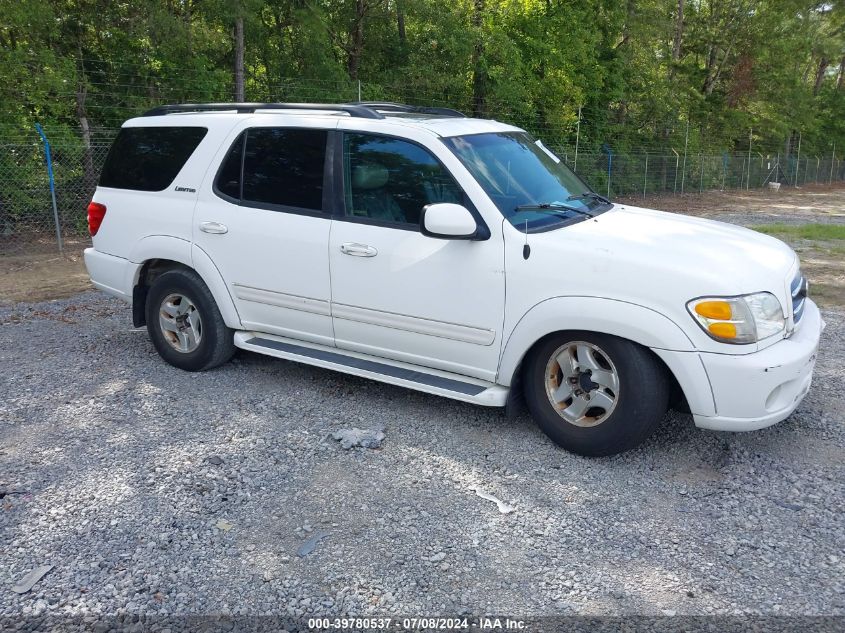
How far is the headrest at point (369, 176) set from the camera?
4.82 meters

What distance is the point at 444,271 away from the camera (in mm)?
4480

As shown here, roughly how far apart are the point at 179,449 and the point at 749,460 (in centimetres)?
333

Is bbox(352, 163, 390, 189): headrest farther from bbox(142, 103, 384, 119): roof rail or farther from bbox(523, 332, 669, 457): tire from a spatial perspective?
bbox(523, 332, 669, 457): tire

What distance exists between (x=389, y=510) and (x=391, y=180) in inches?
83.2

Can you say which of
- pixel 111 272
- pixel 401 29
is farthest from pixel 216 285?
pixel 401 29

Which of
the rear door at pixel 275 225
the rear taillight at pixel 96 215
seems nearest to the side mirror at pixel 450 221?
the rear door at pixel 275 225

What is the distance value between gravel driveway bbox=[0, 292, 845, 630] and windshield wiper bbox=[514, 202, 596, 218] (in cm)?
136

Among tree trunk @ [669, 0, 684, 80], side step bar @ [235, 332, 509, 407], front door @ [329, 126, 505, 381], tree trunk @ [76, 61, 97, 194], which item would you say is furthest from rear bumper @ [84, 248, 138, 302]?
tree trunk @ [669, 0, 684, 80]

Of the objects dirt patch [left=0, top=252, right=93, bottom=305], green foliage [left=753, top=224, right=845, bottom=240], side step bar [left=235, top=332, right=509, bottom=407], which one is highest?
side step bar [left=235, top=332, right=509, bottom=407]

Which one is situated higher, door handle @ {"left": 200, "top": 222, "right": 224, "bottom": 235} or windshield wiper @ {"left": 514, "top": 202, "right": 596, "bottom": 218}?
windshield wiper @ {"left": 514, "top": 202, "right": 596, "bottom": 218}

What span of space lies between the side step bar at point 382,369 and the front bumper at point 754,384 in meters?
1.18

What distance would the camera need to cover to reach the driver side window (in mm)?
4609

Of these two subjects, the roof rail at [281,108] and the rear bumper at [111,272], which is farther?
the rear bumper at [111,272]

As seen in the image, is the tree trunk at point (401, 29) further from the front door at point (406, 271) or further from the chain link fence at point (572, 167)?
the front door at point (406, 271)
